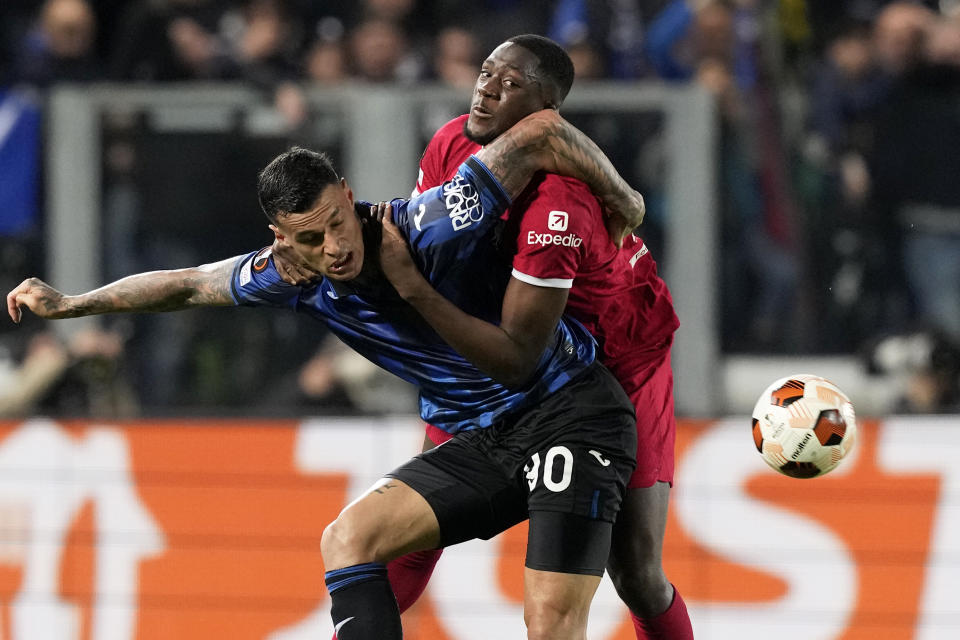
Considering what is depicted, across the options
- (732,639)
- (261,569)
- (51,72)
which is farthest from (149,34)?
(732,639)

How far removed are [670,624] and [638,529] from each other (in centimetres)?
41

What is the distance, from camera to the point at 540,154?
3.83m

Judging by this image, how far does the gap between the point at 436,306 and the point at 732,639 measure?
3028 millimetres

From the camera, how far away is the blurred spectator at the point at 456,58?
7680 mm

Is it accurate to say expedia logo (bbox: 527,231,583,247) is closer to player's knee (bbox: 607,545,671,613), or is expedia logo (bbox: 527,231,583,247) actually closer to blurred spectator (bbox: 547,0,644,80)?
player's knee (bbox: 607,545,671,613)

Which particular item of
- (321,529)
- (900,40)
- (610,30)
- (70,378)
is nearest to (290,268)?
(321,529)

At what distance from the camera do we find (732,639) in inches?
243

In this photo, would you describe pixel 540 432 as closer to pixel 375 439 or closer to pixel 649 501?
pixel 649 501

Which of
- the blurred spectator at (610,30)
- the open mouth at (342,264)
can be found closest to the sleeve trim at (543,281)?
the open mouth at (342,264)

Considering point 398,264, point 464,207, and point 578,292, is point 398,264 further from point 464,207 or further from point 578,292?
point 578,292

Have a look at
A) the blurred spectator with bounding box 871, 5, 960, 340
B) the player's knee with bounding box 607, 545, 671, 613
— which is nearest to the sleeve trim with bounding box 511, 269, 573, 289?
the player's knee with bounding box 607, 545, 671, 613

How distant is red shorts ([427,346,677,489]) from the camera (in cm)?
445

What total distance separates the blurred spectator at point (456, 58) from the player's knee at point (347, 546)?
160 inches

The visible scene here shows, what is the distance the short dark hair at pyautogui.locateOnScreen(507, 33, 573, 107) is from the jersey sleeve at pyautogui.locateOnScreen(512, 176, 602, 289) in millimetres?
312
